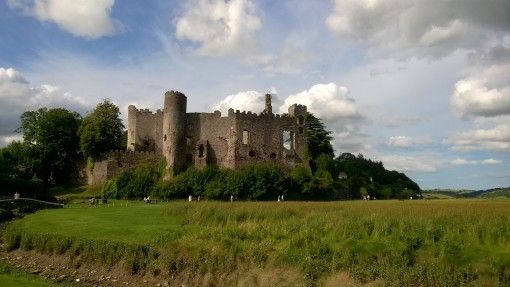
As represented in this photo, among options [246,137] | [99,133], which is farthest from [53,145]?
[246,137]

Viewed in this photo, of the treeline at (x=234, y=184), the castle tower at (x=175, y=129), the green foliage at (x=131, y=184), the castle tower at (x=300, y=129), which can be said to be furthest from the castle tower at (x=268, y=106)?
the green foliage at (x=131, y=184)

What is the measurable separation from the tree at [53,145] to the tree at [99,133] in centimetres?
261

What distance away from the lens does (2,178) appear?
141 ft

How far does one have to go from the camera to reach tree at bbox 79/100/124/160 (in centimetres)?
5244

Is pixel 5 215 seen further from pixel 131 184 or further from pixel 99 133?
pixel 99 133

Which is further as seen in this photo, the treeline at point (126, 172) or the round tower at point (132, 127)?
the round tower at point (132, 127)

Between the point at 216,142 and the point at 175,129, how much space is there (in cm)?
434

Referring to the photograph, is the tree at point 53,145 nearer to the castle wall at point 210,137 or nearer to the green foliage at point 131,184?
the green foliage at point 131,184

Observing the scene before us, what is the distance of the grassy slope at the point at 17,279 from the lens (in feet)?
46.5

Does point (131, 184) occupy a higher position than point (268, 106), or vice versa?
point (268, 106)

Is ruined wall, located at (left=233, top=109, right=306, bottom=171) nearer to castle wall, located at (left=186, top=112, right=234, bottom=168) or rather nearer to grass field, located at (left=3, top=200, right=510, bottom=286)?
castle wall, located at (left=186, top=112, right=234, bottom=168)

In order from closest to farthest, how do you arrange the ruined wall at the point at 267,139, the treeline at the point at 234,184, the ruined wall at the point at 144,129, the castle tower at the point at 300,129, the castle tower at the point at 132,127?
the treeline at the point at 234,184 < the ruined wall at the point at 267,139 < the castle tower at the point at 300,129 < the ruined wall at the point at 144,129 < the castle tower at the point at 132,127

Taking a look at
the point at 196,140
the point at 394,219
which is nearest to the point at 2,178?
the point at 196,140

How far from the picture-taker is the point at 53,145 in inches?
2156
